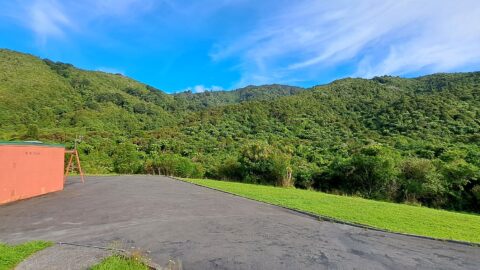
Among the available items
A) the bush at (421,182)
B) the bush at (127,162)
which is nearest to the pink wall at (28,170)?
the bush at (127,162)

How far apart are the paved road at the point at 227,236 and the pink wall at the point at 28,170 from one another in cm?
81

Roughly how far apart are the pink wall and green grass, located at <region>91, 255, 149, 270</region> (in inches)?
350

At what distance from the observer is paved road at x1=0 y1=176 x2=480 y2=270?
258 inches

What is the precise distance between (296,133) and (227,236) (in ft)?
128

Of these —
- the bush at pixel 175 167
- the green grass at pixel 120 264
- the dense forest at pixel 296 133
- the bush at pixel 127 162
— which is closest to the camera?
the green grass at pixel 120 264

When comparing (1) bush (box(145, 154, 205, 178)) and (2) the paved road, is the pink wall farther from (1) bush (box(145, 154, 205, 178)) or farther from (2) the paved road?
(1) bush (box(145, 154, 205, 178))

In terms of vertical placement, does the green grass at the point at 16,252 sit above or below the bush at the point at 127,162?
below

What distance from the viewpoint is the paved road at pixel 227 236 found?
6543 millimetres

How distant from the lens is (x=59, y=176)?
16828mm

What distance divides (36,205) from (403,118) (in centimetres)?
4047

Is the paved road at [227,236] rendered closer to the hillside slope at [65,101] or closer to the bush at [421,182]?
the bush at [421,182]

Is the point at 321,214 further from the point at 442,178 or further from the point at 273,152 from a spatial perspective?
the point at 273,152

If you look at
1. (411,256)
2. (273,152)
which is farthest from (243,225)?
(273,152)

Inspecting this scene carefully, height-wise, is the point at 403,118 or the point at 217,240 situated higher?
the point at 403,118
